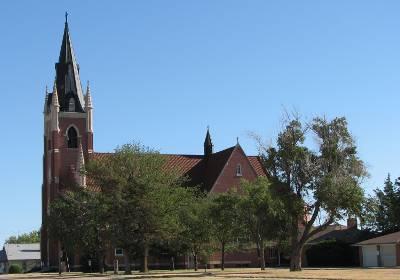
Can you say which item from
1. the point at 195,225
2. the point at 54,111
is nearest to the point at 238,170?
the point at 54,111

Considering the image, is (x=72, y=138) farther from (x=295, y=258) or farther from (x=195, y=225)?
(x=295, y=258)

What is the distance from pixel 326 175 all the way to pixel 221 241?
19.2 meters

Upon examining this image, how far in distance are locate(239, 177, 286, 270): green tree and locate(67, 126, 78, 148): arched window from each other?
43485mm

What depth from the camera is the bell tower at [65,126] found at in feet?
332

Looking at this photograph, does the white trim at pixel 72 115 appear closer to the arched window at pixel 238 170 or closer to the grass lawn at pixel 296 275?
the arched window at pixel 238 170

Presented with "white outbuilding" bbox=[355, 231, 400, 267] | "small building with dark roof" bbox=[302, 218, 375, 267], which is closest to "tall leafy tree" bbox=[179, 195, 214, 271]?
"white outbuilding" bbox=[355, 231, 400, 267]

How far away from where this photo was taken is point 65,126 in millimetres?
103688

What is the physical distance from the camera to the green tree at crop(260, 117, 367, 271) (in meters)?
54.9

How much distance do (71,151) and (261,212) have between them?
48.7 meters

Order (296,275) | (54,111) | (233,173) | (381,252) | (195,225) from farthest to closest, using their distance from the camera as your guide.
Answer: (54,111) → (233,173) → (381,252) → (195,225) → (296,275)

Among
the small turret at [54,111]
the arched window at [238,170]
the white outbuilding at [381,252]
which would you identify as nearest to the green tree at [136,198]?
the white outbuilding at [381,252]

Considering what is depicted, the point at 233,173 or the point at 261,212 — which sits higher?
the point at 233,173

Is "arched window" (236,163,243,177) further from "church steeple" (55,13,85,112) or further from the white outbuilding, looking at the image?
"church steeple" (55,13,85,112)

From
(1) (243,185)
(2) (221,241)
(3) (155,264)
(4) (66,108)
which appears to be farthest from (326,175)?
(4) (66,108)
